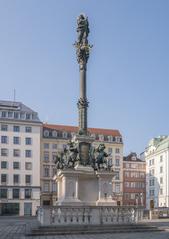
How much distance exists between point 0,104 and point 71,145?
199 ft

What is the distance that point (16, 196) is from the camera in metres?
84.9

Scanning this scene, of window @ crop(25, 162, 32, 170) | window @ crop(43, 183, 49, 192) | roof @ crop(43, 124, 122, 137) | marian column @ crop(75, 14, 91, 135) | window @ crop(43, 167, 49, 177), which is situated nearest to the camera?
marian column @ crop(75, 14, 91, 135)

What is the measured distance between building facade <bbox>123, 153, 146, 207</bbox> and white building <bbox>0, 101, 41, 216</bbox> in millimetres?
41752

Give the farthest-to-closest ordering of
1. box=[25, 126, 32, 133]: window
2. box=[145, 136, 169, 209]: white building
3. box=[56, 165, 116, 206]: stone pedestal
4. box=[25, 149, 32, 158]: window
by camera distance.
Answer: box=[145, 136, 169, 209]: white building < box=[25, 126, 32, 133]: window < box=[25, 149, 32, 158]: window < box=[56, 165, 116, 206]: stone pedestal

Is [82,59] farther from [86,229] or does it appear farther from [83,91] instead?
[86,229]

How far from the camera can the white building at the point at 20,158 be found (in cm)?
8494

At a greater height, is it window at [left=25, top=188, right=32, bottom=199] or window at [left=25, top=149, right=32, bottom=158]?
window at [left=25, top=149, right=32, bottom=158]

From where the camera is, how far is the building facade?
122 metres

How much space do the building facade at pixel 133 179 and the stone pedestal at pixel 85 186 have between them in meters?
92.7

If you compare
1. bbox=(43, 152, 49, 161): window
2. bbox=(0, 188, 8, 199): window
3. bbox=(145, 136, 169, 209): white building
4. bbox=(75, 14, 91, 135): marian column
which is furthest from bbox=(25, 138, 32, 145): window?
bbox=(75, 14, 91, 135): marian column

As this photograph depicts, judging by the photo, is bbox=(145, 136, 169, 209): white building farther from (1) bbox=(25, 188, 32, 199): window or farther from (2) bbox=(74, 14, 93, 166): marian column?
(2) bbox=(74, 14, 93, 166): marian column

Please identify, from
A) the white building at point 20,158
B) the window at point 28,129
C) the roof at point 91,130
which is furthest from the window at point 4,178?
the roof at point 91,130

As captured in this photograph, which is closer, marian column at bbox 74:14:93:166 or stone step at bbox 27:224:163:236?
stone step at bbox 27:224:163:236

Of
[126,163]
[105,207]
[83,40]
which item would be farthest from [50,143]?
[105,207]
